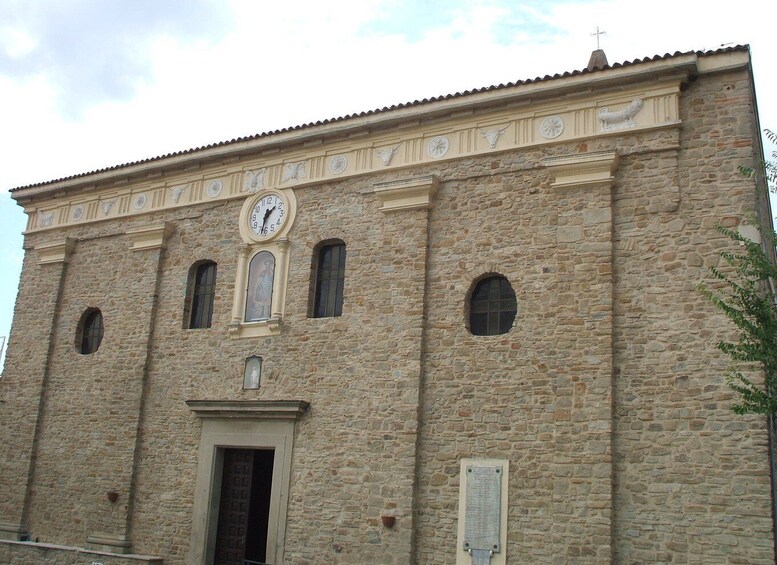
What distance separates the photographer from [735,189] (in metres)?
11.0

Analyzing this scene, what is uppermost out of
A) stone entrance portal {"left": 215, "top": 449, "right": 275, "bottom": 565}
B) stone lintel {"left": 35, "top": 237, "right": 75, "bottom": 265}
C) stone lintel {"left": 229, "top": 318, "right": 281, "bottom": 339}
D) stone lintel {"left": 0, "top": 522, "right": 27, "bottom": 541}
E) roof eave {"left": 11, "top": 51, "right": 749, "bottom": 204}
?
roof eave {"left": 11, "top": 51, "right": 749, "bottom": 204}

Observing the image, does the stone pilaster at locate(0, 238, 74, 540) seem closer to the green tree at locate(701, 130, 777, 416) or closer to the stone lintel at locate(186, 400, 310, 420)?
the stone lintel at locate(186, 400, 310, 420)

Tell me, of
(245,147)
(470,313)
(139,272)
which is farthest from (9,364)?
(470,313)

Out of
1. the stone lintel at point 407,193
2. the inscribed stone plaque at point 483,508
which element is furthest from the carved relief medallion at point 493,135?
the inscribed stone plaque at point 483,508

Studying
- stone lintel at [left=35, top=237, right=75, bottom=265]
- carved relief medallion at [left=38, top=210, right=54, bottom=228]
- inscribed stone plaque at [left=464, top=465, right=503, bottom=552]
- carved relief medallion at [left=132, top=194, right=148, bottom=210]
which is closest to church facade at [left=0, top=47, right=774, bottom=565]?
inscribed stone plaque at [left=464, top=465, right=503, bottom=552]

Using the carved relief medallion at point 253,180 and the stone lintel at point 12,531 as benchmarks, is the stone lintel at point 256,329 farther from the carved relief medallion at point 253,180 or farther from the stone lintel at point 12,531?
the stone lintel at point 12,531

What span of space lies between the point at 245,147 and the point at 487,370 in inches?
259

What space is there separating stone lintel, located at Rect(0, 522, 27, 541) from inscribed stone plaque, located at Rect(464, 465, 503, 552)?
9567 millimetres

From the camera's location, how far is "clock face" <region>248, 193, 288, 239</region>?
1475 centimetres

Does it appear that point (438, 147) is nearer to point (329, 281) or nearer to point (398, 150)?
point (398, 150)

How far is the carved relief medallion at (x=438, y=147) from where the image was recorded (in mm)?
13305

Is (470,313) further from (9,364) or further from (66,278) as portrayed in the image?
(9,364)

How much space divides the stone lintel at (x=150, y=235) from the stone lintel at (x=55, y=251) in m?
1.78

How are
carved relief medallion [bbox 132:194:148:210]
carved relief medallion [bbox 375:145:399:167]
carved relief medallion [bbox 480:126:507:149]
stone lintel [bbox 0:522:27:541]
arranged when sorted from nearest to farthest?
carved relief medallion [bbox 480:126:507:149] → carved relief medallion [bbox 375:145:399:167] → stone lintel [bbox 0:522:27:541] → carved relief medallion [bbox 132:194:148:210]
